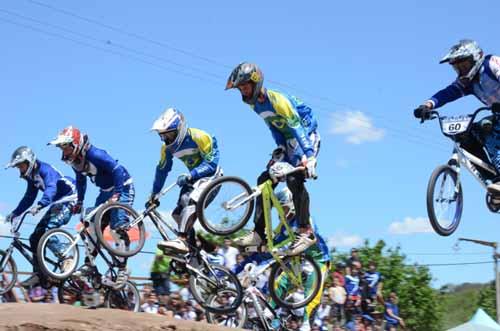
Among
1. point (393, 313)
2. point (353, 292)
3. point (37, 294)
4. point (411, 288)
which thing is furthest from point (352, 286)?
point (411, 288)

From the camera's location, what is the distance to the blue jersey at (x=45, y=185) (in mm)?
13727

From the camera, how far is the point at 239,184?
38.9 ft

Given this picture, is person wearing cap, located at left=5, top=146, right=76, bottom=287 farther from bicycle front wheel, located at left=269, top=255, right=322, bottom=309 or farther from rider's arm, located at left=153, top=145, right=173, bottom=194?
bicycle front wheel, located at left=269, top=255, right=322, bottom=309

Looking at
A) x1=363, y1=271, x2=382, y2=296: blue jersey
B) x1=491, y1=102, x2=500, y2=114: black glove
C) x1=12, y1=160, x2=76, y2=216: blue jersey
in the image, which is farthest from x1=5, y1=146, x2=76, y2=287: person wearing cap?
x1=491, y1=102, x2=500, y2=114: black glove

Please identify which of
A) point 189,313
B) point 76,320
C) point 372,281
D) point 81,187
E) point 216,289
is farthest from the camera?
point 372,281

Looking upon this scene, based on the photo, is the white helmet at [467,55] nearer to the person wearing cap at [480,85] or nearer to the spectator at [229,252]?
the person wearing cap at [480,85]

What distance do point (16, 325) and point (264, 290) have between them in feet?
17.5

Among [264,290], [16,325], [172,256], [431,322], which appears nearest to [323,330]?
[264,290]

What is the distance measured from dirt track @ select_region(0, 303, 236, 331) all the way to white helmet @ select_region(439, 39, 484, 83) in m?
4.93

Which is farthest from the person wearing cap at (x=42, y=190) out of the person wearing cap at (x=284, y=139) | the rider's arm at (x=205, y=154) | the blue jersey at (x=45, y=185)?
the person wearing cap at (x=284, y=139)

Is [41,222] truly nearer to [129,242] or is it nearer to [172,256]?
[129,242]

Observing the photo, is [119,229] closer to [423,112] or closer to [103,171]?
[103,171]

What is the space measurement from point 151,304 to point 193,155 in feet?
11.5

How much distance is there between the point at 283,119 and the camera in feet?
38.8
